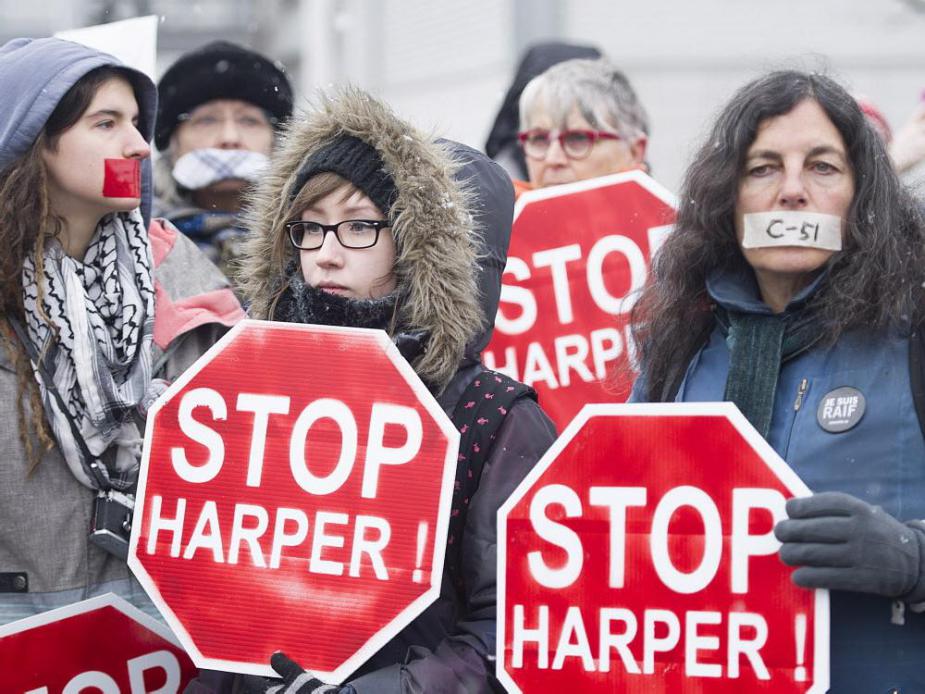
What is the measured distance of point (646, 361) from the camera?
9.50 ft

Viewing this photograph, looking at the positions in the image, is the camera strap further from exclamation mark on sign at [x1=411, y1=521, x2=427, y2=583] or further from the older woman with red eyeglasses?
the older woman with red eyeglasses

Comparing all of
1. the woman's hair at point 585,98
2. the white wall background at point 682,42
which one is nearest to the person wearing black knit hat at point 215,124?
the woman's hair at point 585,98

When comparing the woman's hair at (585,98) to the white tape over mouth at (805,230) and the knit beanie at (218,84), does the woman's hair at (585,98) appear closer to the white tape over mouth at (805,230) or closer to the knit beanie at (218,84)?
the knit beanie at (218,84)

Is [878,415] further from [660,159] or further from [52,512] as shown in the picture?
[660,159]

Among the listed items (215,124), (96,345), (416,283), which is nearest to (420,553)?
(416,283)

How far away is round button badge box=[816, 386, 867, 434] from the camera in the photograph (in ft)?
7.98

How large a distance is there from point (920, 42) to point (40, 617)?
11.4 meters

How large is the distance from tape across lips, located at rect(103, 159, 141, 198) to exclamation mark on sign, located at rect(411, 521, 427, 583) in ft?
4.15

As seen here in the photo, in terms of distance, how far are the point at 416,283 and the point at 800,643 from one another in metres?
0.98

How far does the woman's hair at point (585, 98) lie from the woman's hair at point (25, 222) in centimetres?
160

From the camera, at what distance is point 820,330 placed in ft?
8.39

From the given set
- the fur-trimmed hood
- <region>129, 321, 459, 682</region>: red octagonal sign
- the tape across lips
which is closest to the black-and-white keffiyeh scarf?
the tape across lips

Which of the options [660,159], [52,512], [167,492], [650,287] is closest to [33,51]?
[52,512]

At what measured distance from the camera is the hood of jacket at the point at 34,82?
120 inches
